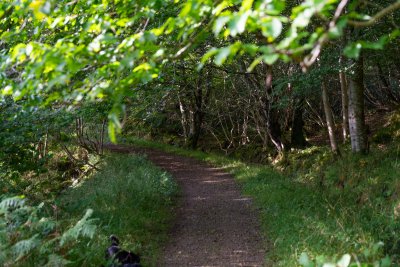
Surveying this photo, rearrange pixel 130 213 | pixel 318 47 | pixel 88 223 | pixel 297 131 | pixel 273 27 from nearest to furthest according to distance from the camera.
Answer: pixel 273 27
pixel 318 47
pixel 88 223
pixel 130 213
pixel 297 131

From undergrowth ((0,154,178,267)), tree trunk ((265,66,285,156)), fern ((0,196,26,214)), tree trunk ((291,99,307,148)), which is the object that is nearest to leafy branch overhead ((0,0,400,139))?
fern ((0,196,26,214))

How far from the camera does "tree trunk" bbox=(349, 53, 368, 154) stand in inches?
457

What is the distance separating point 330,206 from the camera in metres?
7.99

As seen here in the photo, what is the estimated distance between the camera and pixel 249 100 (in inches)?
711

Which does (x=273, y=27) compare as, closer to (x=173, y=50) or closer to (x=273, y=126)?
(x=173, y=50)

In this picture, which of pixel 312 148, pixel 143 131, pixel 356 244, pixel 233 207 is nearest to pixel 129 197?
pixel 233 207

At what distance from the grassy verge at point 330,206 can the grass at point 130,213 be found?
2209 millimetres

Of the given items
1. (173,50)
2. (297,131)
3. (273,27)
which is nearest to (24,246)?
(173,50)

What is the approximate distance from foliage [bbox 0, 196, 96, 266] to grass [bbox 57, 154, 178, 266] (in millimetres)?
400

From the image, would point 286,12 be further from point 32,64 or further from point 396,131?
point 32,64

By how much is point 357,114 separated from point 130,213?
23.0 ft

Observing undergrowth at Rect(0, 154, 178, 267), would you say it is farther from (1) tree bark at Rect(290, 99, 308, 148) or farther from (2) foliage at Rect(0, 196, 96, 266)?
(1) tree bark at Rect(290, 99, 308, 148)

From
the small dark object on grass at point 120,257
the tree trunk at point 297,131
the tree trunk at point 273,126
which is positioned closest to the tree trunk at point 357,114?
the tree trunk at point 273,126

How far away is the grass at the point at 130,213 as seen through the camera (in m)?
6.71
